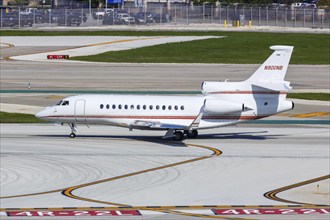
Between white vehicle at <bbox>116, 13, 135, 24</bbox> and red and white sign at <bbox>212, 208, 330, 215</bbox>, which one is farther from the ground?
white vehicle at <bbox>116, 13, 135, 24</bbox>

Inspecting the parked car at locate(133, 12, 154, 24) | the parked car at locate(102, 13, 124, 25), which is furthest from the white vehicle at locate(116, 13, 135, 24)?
the parked car at locate(133, 12, 154, 24)

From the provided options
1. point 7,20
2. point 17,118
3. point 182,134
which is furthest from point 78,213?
point 7,20

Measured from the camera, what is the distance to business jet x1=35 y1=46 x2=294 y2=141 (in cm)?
5272

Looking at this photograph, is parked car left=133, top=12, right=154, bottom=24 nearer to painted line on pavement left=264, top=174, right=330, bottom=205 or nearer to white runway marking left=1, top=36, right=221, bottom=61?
white runway marking left=1, top=36, right=221, bottom=61

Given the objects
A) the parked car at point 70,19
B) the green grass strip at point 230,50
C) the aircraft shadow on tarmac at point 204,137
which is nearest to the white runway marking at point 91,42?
the green grass strip at point 230,50

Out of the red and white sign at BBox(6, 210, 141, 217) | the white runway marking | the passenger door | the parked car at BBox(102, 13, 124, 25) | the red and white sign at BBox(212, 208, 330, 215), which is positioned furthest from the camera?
the parked car at BBox(102, 13, 124, 25)

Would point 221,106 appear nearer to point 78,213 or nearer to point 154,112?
point 154,112

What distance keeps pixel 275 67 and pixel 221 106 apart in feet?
12.9

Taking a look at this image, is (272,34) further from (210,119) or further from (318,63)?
(210,119)

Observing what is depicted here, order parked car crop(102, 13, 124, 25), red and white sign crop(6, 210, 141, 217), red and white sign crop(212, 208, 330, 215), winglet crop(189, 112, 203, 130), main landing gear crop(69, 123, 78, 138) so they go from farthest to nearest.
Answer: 1. parked car crop(102, 13, 124, 25)
2. main landing gear crop(69, 123, 78, 138)
3. winglet crop(189, 112, 203, 130)
4. red and white sign crop(212, 208, 330, 215)
5. red and white sign crop(6, 210, 141, 217)

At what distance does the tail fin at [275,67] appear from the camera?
5253cm

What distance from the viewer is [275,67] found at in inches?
2068

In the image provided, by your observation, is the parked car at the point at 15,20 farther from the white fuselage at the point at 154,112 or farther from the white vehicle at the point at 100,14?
the white fuselage at the point at 154,112

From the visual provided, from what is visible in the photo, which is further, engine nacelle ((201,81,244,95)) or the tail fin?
engine nacelle ((201,81,244,95))
